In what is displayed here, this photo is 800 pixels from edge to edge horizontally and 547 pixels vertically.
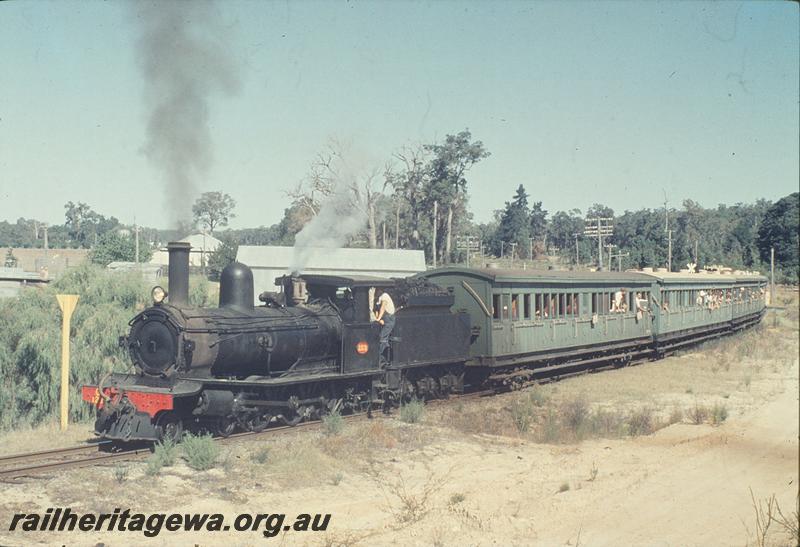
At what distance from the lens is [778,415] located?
1476cm

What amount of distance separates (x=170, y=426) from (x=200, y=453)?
4.79 ft

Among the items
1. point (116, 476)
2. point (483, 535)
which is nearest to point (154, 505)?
point (116, 476)

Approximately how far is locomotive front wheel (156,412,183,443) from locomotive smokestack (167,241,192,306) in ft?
5.89

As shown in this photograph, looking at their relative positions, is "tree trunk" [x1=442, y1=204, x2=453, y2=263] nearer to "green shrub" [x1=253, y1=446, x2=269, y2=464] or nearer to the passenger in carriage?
the passenger in carriage

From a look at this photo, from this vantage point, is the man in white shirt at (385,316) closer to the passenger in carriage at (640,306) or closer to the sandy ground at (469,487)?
the sandy ground at (469,487)

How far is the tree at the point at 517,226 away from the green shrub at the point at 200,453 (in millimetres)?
85026

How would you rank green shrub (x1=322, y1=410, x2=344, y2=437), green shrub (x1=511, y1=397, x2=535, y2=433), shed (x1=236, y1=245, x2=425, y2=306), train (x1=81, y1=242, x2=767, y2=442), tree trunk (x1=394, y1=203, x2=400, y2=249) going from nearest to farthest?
1. train (x1=81, y1=242, x2=767, y2=442)
2. green shrub (x1=322, y1=410, x2=344, y2=437)
3. green shrub (x1=511, y1=397, x2=535, y2=433)
4. shed (x1=236, y1=245, x2=425, y2=306)
5. tree trunk (x1=394, y1=203, x2=400, y2=249)

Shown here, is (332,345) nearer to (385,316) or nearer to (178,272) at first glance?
(385,316)

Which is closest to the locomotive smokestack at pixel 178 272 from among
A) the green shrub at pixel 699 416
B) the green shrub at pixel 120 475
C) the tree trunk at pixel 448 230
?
the green shrub at pixel 120 475

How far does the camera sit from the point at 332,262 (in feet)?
139

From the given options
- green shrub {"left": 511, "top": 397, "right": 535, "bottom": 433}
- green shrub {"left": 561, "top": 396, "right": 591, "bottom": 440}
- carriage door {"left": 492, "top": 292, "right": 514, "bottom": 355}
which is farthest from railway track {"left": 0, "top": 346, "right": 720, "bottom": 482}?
carriage door {"left": 492, "top": 292, "right": 514, "bottom": 355}

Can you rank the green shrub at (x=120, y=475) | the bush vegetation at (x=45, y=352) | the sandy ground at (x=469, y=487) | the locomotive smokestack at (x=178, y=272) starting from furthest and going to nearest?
1. the bush vegetation at (x=45, y=352)
2. the locomotive smokestack at (x=178, y=272)
3. the green shrub at (x=120, y=475)
4. the sandy ground at (x=469, y=487)

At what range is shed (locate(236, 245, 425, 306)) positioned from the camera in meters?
40.9

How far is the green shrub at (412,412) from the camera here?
13953 mm
